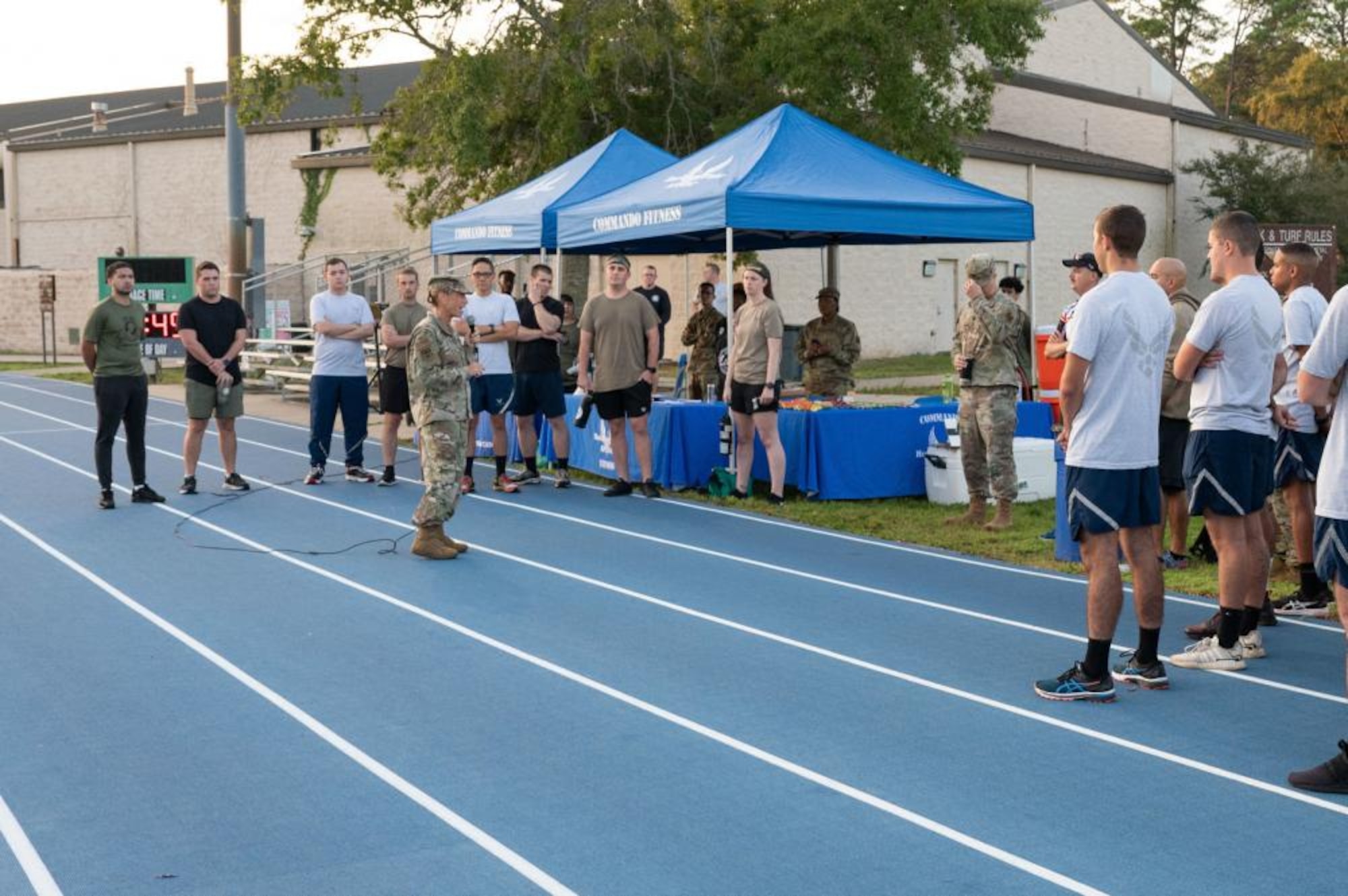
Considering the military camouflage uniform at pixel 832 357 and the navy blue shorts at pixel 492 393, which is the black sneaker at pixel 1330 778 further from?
the military camouflage uniform at pixel 832 357

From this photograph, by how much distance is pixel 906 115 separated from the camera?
72.5 ft

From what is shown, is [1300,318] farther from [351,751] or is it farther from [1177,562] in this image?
[351,751]

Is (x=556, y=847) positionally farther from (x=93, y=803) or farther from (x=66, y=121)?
(x=66, y=121)

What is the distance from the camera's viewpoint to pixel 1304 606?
8156mm

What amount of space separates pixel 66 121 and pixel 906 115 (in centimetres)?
4475

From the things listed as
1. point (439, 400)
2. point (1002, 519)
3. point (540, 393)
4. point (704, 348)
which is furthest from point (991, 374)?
point (704, 348)

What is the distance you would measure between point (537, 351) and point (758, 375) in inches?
86.7

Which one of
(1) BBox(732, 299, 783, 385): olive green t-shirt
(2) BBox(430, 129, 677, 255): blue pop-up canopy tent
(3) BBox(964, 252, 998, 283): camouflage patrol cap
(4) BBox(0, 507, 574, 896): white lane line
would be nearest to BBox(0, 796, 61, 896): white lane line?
(4) BBox(0, 507, 574, 896): white lane line

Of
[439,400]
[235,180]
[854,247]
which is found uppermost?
[235,180]

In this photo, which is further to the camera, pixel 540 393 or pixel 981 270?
pixel 540 393

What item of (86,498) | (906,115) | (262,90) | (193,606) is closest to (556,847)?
(193,606)

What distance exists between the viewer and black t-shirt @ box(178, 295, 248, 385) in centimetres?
1259

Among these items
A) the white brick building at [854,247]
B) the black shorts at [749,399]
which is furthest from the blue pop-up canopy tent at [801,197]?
the white brick building at [854,247]

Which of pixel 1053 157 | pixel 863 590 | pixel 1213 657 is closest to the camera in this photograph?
pixel 1213 657
